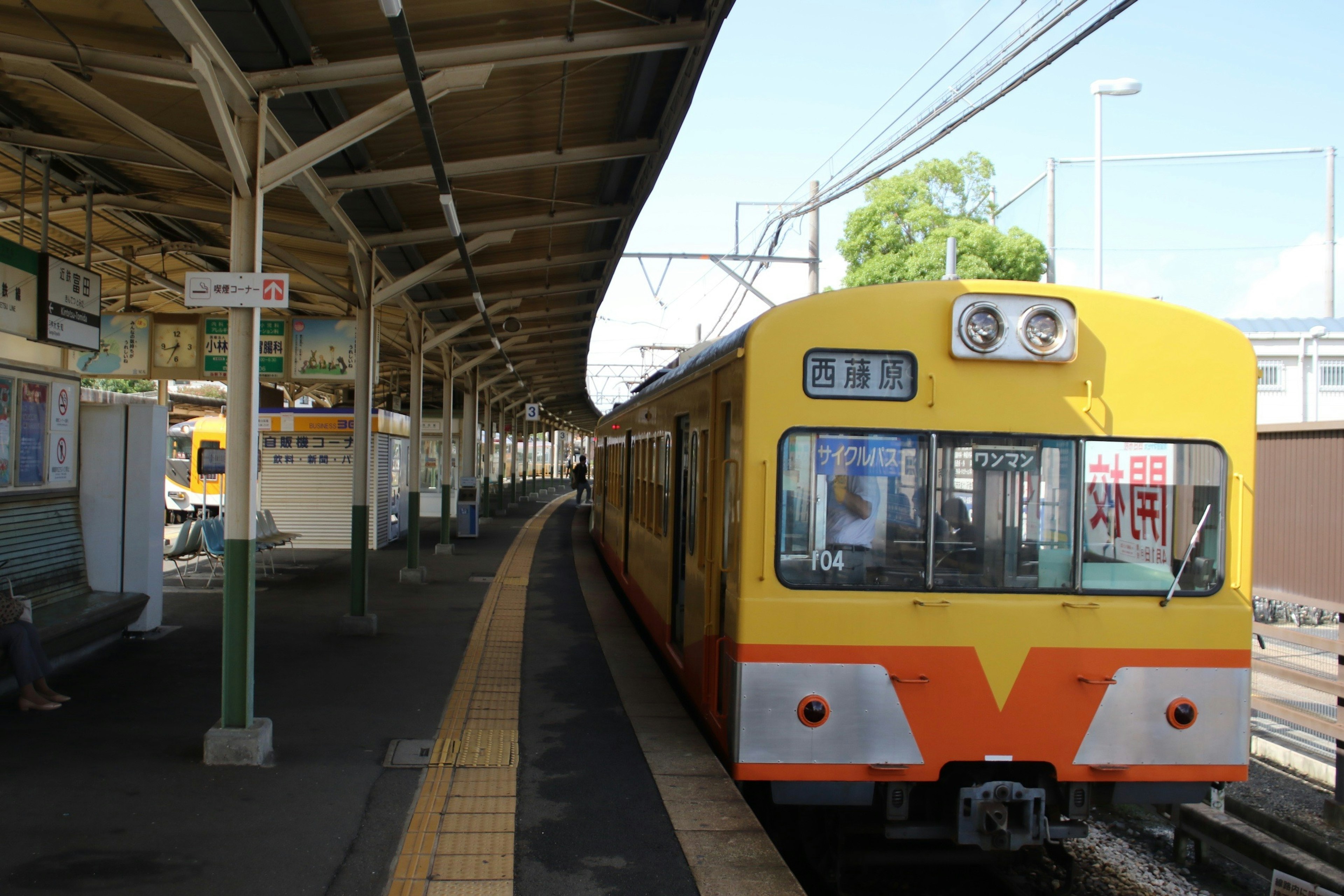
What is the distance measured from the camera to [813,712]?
13.7 ft

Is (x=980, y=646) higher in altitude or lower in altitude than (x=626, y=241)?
lower

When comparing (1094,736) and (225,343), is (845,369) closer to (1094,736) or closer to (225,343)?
(1094,736)

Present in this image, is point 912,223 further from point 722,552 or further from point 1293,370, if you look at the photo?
point 722,552

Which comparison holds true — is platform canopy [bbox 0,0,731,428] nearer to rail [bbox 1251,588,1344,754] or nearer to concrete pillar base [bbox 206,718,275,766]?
concrete pillar base [bbox 206,718,275,766]

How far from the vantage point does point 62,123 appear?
24.2 feet

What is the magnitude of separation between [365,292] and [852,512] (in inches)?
244

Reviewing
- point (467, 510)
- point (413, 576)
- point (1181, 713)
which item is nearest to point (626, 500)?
point (413, 576)

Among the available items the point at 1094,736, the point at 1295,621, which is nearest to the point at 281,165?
the point at 1094,736

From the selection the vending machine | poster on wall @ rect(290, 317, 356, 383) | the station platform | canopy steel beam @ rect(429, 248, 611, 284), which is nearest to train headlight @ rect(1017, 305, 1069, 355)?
the station platform

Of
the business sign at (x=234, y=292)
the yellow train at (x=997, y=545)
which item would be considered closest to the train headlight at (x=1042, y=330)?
the yellow train at (x=997, y=545)

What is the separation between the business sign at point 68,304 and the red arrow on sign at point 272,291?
3336 mm

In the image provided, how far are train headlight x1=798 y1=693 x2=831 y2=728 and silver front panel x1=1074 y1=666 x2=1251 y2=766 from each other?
1.07 meters

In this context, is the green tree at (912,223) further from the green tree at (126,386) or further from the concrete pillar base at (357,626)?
the green tree at (126,386)

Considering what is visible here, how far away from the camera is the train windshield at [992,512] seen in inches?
168
